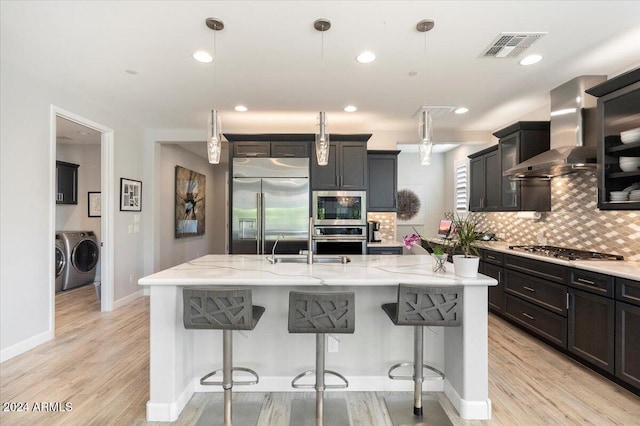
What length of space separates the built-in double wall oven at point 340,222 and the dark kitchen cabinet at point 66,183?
4.54m

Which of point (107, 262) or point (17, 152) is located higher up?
point (17, 152)

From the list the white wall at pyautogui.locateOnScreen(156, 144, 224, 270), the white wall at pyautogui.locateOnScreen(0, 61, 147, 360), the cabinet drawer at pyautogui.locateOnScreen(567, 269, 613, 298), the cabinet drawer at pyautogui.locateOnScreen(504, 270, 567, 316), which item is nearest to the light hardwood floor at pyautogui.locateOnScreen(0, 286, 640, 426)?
the white wall at pyautogui.locateOnScreen(0, 61, 147, 360)

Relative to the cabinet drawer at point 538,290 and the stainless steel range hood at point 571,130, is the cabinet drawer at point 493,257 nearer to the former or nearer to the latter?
the cabinet drawer at point 538,290

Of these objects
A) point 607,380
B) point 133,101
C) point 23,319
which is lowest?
point 607,380

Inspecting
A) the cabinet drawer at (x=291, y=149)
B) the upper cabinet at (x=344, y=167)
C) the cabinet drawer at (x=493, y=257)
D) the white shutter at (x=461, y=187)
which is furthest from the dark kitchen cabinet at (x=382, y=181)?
the white shutter at (x=461, y=187)

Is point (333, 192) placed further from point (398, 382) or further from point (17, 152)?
point (17, 152)

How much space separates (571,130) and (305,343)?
335 cm

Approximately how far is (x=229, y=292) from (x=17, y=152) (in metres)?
2.75

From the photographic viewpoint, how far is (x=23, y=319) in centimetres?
313

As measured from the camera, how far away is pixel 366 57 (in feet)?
9.46

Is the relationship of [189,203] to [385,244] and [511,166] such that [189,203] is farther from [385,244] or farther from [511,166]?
[511,166]

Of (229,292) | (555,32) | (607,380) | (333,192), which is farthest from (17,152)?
(607,380)

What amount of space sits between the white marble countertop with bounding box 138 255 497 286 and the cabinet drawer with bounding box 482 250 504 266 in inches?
69.7

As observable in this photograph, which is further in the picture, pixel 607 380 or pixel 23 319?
pixel 23 319
